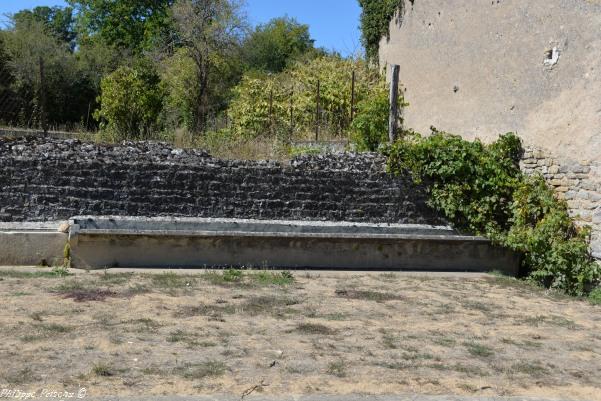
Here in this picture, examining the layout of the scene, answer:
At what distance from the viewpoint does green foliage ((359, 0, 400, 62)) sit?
17828 millimetres

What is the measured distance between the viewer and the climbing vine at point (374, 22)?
1783cm

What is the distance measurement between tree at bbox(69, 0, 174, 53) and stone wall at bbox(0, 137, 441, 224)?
100 feet

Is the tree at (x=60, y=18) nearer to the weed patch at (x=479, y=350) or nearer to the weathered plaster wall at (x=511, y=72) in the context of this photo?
the weathered plaster wall at (x=511, y=72)

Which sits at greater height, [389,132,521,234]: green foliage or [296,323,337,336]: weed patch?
[389,132,521,234]: green foliage

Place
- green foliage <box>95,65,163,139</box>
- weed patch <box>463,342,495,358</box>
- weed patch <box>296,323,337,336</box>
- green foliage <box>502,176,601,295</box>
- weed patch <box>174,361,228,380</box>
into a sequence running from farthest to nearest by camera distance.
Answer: green foliage <box>95,65,163,139</box>, green foliage <box>502,176,601,295</box>, weed patch <box>296,323,337,336</box>, weed patch <box>463,342,495,358</box>, weed patch <box>174,361,228,380</box>

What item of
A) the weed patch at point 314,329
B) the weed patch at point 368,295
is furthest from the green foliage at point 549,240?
the weed patch at point 314,329

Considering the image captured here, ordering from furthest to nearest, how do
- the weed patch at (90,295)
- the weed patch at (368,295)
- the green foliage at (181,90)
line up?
the green foliage at (181,90) → the weed patch at (368,295) → the weed patch at (90,295)

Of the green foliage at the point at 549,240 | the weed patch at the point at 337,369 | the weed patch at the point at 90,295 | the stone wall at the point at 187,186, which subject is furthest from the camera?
the stone wall at the point at 187,186

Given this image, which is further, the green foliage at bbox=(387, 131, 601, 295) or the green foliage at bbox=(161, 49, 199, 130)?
the green foliage at bbox=(161, 49, 199, 130)

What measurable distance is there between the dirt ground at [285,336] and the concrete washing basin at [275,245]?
566mm

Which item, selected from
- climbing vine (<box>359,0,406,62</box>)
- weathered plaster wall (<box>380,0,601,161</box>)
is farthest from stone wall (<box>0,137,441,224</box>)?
climbing vine (<box>359,0,406,62</box>)

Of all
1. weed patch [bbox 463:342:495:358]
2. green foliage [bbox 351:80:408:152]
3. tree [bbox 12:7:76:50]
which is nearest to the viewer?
weed patch [bbox 463:342:495:358]

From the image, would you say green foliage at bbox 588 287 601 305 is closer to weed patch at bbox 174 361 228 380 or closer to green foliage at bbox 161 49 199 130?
weed patch at bbox 174 361 228 380

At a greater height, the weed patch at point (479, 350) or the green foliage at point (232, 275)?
the green foliage at point (232, 275)
